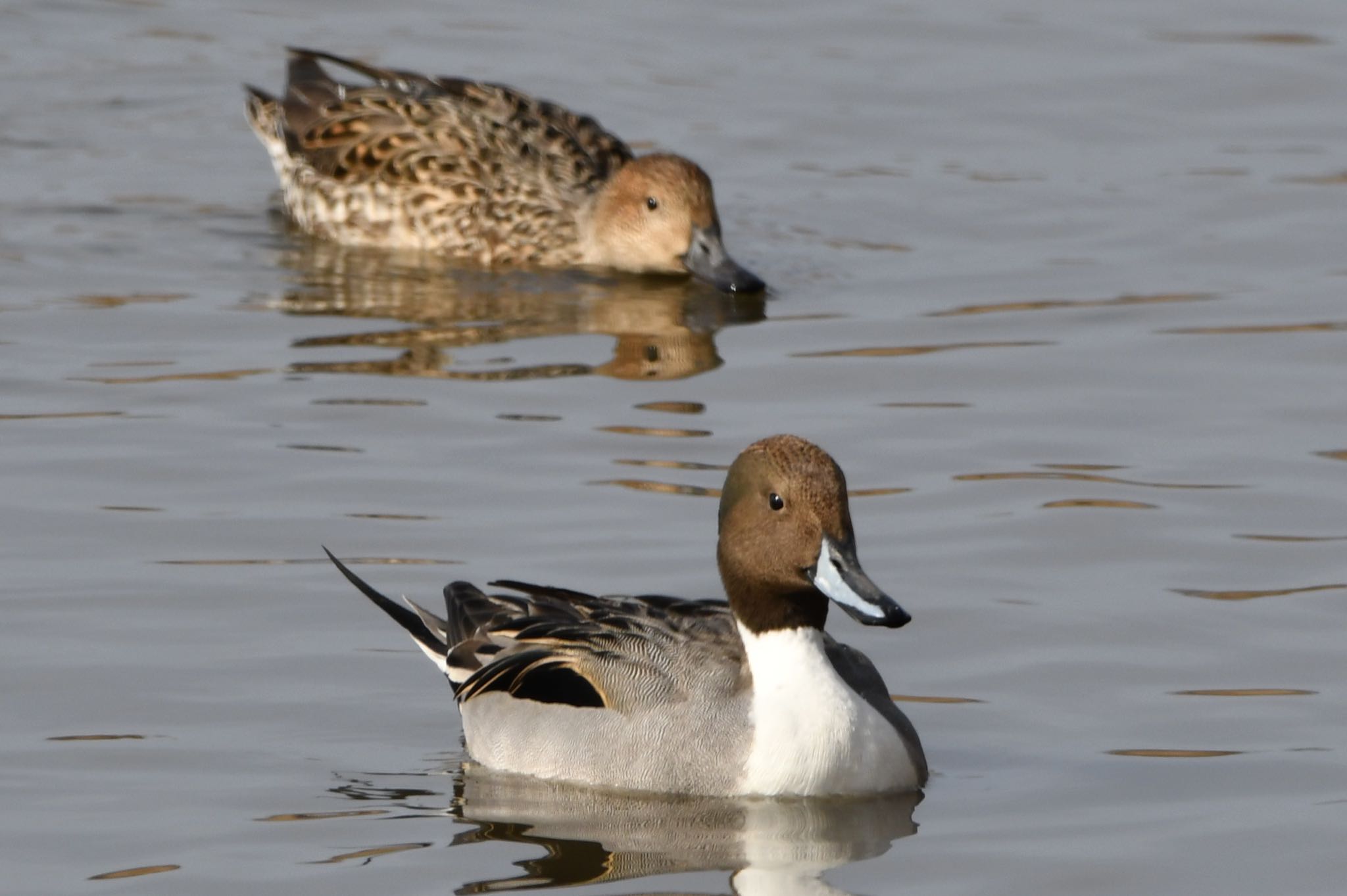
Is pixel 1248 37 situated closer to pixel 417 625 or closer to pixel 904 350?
pixel 904 350

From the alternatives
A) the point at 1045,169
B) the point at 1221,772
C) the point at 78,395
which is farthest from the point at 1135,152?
the point at 1221,772

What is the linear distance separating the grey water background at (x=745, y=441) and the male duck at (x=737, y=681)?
0.14 meters

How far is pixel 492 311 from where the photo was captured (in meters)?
11.9

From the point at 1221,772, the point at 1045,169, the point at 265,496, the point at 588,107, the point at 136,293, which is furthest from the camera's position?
the point at 588,107

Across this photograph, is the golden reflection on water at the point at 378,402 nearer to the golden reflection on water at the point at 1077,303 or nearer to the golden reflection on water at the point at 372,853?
the golden reflection on water at the point at 1077,303

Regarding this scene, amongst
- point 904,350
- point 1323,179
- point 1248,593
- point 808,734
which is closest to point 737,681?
point 808,734

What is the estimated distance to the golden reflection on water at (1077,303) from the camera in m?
11.6

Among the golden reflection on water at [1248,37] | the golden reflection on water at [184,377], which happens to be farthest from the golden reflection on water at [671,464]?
the golden reflection on water at [1248,37]

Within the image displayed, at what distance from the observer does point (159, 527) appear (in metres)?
8.77

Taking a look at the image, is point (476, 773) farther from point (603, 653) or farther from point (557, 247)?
point (557, 247)

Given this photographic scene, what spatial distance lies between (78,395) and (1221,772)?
5033 mm

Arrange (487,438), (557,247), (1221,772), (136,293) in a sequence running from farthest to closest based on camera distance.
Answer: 1. (557,247)
2. (136,293)
3. (487,438)
4. (1221,772)

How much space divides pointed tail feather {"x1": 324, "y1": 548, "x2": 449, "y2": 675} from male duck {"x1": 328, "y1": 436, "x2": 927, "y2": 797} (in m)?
0.29

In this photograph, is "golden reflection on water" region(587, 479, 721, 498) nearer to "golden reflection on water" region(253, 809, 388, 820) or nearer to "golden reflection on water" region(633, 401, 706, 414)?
"golden reflection on water" region(633, 401, 706, 414)
